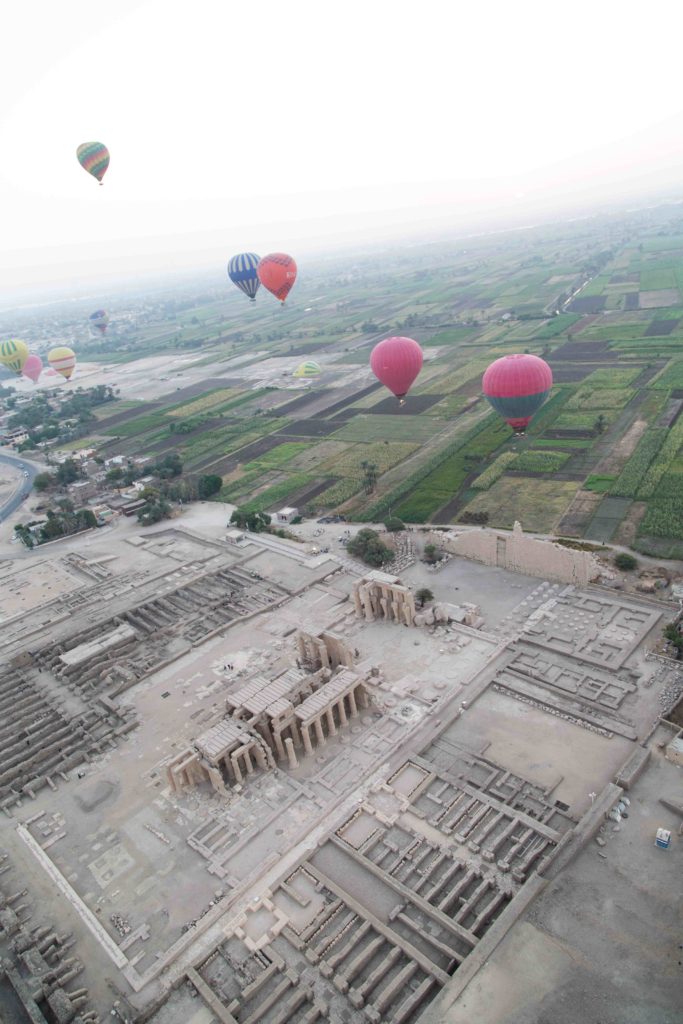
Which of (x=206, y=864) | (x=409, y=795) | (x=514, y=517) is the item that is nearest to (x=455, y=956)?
(x=409, y=795)

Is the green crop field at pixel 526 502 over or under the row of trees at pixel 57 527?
under

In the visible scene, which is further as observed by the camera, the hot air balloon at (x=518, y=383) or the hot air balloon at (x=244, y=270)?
the hot air balloon at (x=244, y=270)

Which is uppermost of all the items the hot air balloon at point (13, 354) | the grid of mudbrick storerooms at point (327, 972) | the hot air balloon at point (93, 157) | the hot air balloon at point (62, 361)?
the hot air balloon at point (93, 157)

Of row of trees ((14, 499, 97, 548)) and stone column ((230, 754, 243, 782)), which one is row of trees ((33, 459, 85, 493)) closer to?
row of trees ((14, 499, 97, 548))

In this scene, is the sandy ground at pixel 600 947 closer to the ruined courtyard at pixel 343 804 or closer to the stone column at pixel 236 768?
the ruined courtyard at pixel 343 804

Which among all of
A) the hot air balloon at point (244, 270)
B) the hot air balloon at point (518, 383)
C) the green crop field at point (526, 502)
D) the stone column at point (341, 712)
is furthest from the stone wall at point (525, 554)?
the hot air balloon at point (244, 270)

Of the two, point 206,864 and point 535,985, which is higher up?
point 535,985

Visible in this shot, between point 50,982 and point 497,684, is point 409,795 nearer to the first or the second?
point 497,684

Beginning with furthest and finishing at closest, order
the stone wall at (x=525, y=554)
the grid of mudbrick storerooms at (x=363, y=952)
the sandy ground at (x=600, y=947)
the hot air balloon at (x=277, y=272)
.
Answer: the hot air balloon at (x=277, y=272), the stone wall at (x=525, y=554), the grid of mudbrick storerooms at (x=363, y=952), the sandy ground at (x=600, y=947)
